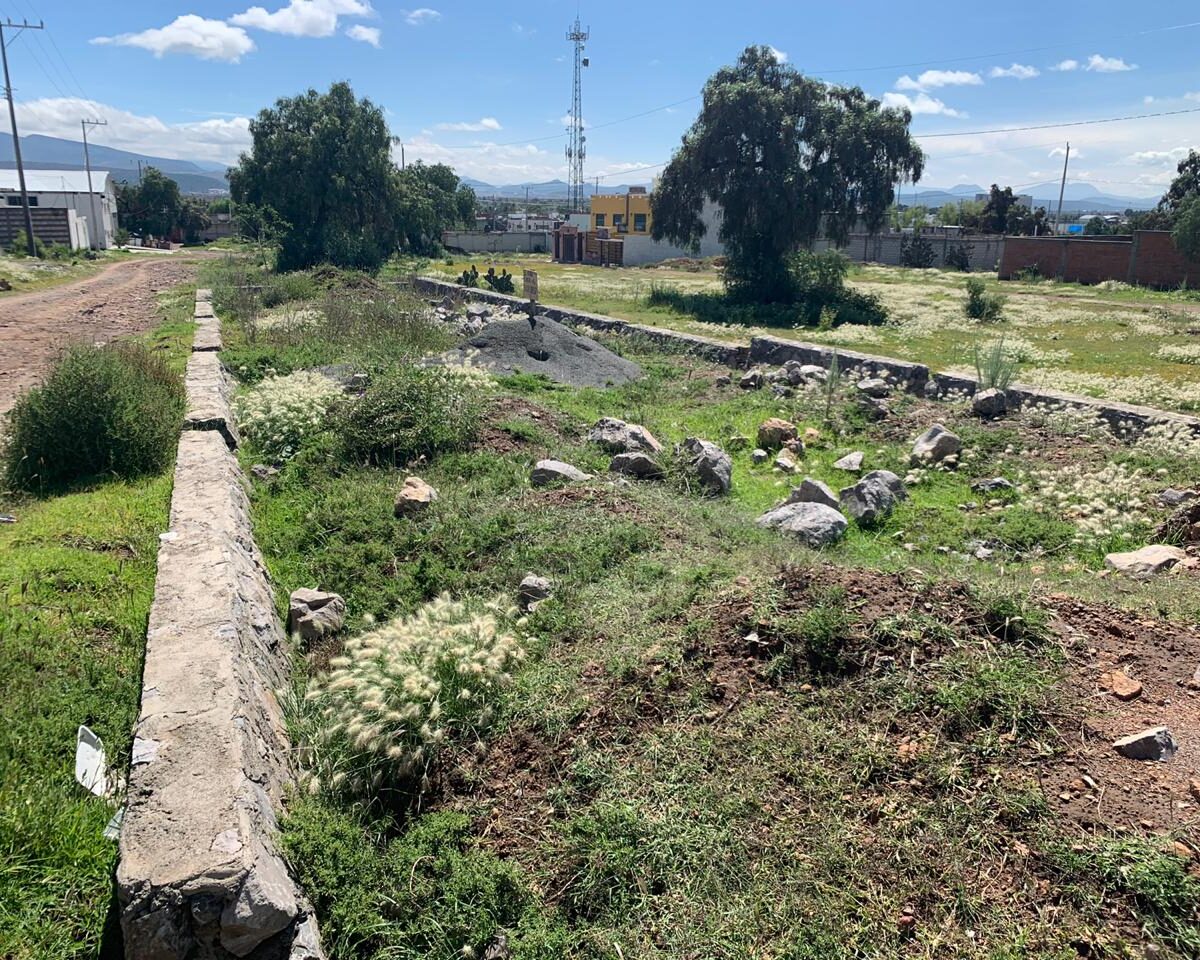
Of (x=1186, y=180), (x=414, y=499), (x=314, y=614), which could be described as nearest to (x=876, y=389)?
(x=414, y=499)

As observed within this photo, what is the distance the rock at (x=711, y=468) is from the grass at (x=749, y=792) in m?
2.11

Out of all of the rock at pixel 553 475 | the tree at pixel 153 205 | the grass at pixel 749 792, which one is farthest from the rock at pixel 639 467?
the tree at pixel 153 205

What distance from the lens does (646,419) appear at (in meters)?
10.1

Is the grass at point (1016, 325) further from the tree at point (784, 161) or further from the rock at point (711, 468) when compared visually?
the rock at point (711, 468)

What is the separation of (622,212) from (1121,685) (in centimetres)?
6091

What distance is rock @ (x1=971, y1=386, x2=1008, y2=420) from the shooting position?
9.91 metres

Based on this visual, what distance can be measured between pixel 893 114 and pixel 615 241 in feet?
81.7

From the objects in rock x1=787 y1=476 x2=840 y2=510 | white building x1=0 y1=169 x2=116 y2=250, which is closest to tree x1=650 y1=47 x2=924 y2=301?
rock x1=787 y1=476 x2=840 y2=510

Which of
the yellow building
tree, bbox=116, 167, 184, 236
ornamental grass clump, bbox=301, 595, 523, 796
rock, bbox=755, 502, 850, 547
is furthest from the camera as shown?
tree, bbox=116, 167, 184, 236

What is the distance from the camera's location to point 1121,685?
130 inches

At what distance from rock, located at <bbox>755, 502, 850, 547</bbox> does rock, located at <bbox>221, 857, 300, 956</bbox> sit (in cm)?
447

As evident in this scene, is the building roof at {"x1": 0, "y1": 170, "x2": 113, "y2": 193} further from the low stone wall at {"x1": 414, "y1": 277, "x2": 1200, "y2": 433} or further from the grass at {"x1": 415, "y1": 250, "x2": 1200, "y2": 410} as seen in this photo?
the low stone wall at {"x1": 414, "y1": 277, "x2": 1200, "y2": 433}

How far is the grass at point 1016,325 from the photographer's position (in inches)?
533

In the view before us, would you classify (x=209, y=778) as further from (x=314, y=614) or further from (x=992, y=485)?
(x=992, y=485)
